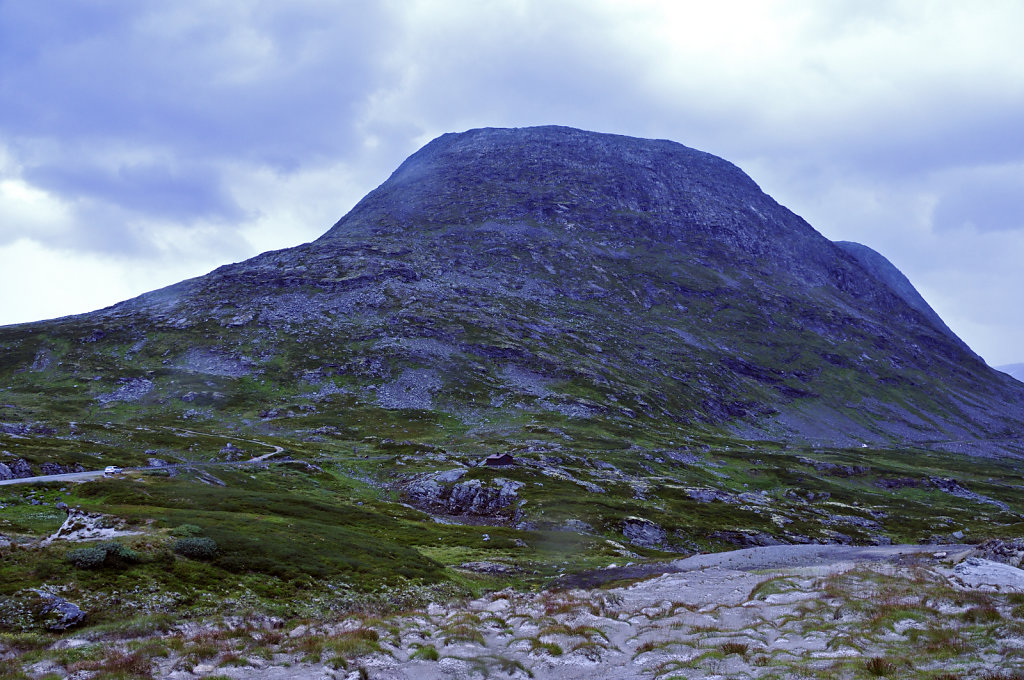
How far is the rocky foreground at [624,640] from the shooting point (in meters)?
19.8

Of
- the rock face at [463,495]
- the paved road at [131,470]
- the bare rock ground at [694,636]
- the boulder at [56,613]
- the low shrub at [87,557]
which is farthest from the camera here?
the rock face at [463,495]

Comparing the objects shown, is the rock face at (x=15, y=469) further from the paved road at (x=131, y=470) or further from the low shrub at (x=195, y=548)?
the low shrub at (x=195, y=548)

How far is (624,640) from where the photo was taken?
2669cm

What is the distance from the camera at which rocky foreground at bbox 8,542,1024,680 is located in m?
19.8

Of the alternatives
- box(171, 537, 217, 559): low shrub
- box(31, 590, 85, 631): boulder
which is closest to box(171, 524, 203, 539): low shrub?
box(171, 537, 217, 559): low shrub

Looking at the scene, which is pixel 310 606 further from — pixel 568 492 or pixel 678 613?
pixel 568 492

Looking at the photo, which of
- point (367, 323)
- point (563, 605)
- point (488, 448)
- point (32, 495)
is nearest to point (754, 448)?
point (488, 448)

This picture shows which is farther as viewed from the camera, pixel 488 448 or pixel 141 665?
pixel 488 448

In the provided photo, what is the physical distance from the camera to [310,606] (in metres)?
33.3

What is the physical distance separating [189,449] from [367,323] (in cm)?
10548

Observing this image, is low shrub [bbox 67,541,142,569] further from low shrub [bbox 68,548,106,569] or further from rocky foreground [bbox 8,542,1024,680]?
rocky foreground [bbox 8,542,1024,680]

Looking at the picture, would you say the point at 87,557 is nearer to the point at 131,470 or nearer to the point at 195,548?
the point at 195,548

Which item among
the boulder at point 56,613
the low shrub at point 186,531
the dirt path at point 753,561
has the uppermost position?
the low shrub at point 186,531

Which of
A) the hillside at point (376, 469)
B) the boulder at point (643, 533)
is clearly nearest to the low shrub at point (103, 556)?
the hillside at point (376, 469)
